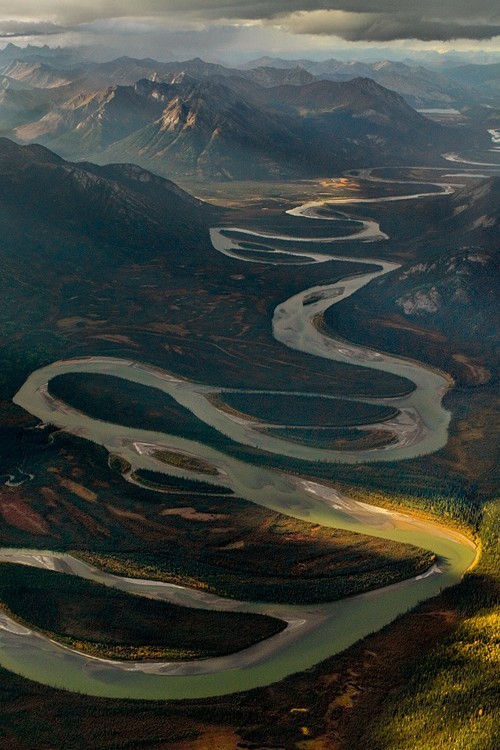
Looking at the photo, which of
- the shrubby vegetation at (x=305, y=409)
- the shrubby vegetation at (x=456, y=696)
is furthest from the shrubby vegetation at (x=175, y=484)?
the shrubby vegetation at (x=456, y=696)

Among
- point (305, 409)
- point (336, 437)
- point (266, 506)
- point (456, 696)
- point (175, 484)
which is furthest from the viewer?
point (305, 409)

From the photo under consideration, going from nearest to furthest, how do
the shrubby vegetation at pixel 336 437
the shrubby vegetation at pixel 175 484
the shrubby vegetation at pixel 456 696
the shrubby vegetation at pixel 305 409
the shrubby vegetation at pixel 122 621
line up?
the shrubby vegetation at pixel 456 696 → the shrubby vegetation at pixel 122 621 → the shrubby vegetation at pixel 175 484 → the shrubby vegetation at pixel 336 437 → the shrubby vegetation at pixel 305 409

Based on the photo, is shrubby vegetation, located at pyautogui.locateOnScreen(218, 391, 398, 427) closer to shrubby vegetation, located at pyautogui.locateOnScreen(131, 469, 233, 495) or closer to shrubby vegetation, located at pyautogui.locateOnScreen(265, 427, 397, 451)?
shrubby vegetation, located at pyautogui.locateOnScreen(265, 427, 397, 451)

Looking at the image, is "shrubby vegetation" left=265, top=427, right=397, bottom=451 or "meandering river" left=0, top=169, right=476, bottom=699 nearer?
"meandering river" left=0, top=169, right=476, bottom=699

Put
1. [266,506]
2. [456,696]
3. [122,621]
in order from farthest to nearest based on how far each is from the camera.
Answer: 1. [266,506]
2. [122,621]
3. [456,696]

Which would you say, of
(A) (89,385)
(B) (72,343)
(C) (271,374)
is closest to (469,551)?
(C) (271,374)

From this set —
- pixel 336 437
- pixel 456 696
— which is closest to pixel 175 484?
pixel 336 437

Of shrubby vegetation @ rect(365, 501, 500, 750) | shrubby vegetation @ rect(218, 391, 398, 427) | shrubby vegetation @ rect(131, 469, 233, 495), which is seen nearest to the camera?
shrubby vegetation @ rect(365, 501, 500, 750)

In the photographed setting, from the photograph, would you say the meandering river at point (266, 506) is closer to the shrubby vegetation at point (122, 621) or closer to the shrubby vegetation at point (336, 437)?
the shrubby vegetation at point (122, 621)

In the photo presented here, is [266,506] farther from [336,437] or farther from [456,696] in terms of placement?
[456,696]

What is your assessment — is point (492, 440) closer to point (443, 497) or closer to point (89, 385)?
point (443, 497)

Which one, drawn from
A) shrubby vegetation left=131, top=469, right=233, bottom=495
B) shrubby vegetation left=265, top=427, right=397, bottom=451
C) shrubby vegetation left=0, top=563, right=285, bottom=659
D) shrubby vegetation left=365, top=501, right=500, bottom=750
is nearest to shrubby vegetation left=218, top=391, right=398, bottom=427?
shrubby vegetation left=265, top=427, right=397, bottom=451
